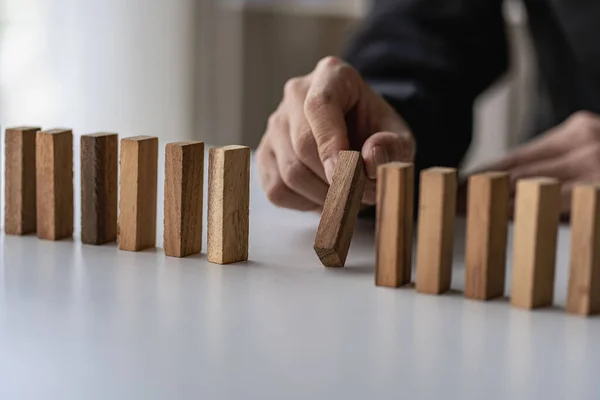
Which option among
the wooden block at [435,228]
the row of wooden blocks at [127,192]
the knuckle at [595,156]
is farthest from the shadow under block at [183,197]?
the knuckle at [595,156]

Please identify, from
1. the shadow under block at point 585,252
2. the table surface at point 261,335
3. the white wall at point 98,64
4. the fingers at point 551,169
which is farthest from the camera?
the white wall at point 98,64

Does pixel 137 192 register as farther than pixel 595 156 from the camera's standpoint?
No

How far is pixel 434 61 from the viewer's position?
1421 mm

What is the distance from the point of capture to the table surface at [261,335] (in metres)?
0.48

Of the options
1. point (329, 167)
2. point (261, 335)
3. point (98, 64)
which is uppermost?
point (98, 64)

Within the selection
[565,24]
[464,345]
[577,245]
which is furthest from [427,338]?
[565,24]

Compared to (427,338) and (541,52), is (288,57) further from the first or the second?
(427,338)

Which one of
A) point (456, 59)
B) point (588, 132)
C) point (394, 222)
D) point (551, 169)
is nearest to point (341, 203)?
point (394, 222)

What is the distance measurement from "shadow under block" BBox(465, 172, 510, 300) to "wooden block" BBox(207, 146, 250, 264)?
21 cm

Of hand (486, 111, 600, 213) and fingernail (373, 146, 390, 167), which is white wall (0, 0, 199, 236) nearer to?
hand (486, 111, 600, 213)

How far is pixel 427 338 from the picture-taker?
0.58m

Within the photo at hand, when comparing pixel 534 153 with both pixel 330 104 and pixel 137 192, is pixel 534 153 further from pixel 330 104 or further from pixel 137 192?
pixel 137 192

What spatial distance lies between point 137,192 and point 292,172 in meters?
0.15

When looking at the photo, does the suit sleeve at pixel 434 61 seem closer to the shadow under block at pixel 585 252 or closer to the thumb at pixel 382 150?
the thumb at pixel 382 150
